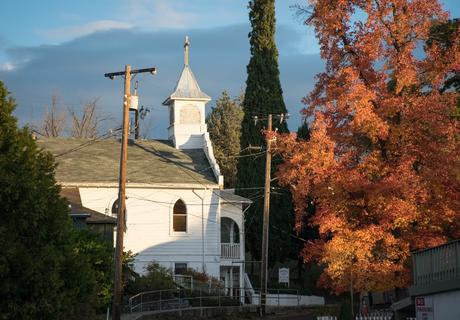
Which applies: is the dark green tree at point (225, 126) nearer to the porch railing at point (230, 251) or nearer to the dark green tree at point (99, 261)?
the porch railing at point (230, 251)

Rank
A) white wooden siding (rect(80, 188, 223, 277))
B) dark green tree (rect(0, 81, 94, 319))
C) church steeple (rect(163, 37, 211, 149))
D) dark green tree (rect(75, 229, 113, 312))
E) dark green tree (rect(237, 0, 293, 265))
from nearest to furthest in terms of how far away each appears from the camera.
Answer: dark green tree (rect(0, 81, 94, 319)), dark green tree (rect(75, 229, 113, 312)), white wooden siding (rect(80, 188, 223, 277)), church steeple (rect(163, 37, 211, 149)), dark green tree (rect(237, 0, 293, 265))

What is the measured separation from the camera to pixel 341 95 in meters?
27.8

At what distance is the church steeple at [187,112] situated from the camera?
165ft

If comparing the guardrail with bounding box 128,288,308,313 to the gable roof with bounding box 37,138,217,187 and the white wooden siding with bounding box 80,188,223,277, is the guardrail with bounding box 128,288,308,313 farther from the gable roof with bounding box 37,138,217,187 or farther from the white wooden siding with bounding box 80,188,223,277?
the gable roof with bounding box 37,138,217,187

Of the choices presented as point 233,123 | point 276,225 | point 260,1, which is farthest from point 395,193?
point 233,123

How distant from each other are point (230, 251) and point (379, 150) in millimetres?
20276

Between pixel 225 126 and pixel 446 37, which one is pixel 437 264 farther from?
pixel 225 126

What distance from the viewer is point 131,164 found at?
153 feet

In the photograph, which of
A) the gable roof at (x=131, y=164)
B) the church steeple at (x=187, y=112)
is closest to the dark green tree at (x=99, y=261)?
the gable roof at (x=131, y=164)

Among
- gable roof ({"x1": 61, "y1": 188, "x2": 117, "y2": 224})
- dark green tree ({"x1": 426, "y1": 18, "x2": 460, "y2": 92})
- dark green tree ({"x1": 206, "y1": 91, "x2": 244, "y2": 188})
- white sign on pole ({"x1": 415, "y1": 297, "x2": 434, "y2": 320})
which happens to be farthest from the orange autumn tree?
dark green tree ({"x1": 206, "y1": 91, "x2": 244, "y2": 188})

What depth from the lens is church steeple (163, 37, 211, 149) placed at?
50344 mm

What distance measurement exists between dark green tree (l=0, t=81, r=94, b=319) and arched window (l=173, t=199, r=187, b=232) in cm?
2710

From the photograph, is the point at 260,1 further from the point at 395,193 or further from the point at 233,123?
the point at 395,193

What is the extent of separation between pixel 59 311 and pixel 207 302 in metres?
21.8
